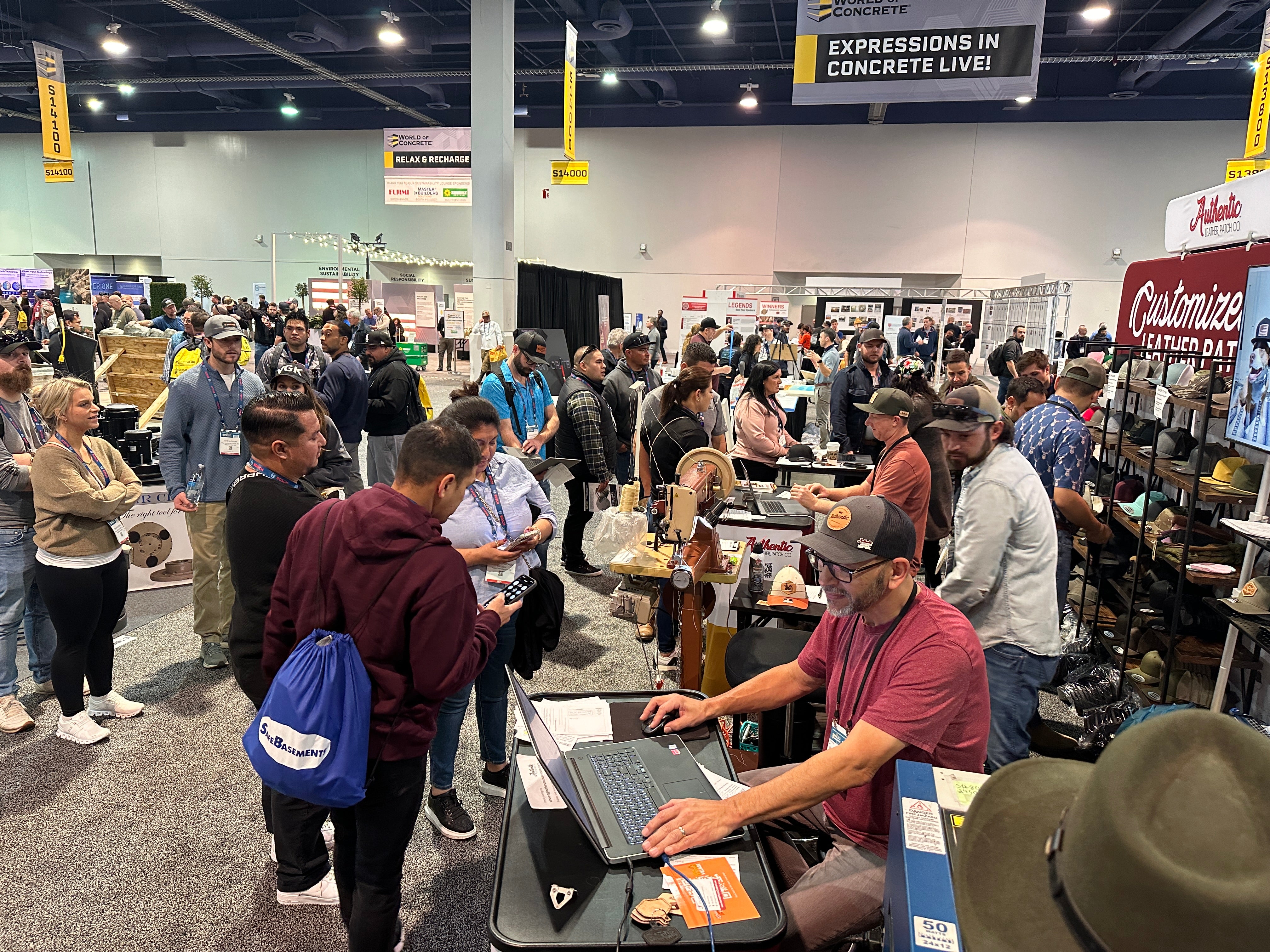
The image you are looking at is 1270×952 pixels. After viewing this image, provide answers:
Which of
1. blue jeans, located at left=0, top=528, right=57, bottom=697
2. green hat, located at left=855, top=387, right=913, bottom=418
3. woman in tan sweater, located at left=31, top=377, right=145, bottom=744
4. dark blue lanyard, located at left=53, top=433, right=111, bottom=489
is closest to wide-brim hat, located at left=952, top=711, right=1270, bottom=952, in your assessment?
green hat, located at left=855, top=387, right=913, bottom=418

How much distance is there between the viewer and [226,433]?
3812 mm

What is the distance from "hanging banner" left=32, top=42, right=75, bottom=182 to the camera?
490 inches

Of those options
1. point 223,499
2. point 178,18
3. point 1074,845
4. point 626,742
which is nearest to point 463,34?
point 178,18

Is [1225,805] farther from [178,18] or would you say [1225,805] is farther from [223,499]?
[178,18]

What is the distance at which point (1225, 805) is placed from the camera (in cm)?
63

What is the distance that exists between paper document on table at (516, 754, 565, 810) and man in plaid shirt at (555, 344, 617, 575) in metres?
3.14

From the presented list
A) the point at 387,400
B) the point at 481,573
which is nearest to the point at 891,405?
the point at 481,573

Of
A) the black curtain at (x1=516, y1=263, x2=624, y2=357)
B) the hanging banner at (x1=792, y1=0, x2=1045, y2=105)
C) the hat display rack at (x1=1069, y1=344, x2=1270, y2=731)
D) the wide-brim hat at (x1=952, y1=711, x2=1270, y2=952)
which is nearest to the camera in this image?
the wide-brim hat at (x1=952, y1=711, x2=1270, y2=952)

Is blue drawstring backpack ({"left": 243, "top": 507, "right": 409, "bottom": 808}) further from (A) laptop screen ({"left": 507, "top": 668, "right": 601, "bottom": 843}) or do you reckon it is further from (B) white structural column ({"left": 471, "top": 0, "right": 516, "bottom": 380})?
(B) white structural column ({"left": 471, "top": 0, "right": 516, "bottom": 380})

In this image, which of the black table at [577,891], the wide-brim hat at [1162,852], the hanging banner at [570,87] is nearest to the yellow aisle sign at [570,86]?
the hanging banner at [570,87]

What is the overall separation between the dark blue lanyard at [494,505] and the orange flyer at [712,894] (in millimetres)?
1459

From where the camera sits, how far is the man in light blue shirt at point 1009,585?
2.58m

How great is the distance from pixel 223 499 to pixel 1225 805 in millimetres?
4139

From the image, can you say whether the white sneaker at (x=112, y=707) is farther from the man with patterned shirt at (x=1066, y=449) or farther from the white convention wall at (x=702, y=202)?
the white convention wall at (x=702, y=202)
